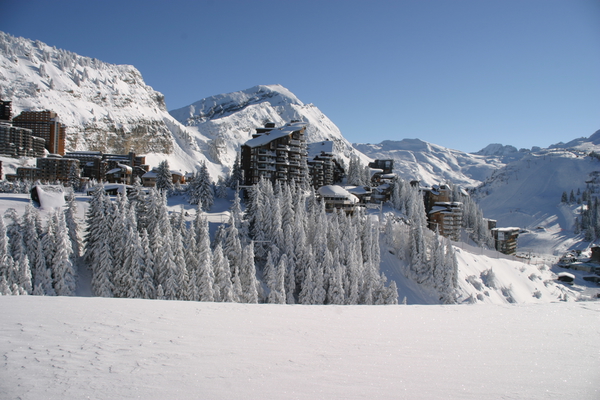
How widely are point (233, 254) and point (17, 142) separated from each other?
10815cm

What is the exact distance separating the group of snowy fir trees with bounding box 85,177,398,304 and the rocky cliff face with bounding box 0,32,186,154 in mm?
134379

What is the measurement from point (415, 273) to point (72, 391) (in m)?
59.2

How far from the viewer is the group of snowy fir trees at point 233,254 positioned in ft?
118

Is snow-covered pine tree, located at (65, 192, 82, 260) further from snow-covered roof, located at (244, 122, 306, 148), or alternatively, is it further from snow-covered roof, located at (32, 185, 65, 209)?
snow-covered roof, located at (244, 122, 306, 148)

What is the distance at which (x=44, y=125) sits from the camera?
129375 mm

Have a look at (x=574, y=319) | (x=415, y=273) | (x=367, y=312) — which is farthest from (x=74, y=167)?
(x=574, y=319)

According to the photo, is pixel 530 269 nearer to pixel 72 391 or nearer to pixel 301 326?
pixel 301 326

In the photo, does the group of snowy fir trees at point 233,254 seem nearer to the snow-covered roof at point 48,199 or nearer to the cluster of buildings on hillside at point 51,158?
the snow-covered roof at point 48,199

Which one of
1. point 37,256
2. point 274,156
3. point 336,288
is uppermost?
point 274,156

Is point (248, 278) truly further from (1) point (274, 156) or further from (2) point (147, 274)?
(1) point (274, 156)

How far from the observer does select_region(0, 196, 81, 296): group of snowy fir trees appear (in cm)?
3125

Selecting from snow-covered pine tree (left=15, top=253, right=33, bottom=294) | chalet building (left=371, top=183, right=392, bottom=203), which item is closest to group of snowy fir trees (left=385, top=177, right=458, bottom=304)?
chalet building (left=371, top=183, right=392, bottom=203)

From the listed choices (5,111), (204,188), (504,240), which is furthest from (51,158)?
(504,240)

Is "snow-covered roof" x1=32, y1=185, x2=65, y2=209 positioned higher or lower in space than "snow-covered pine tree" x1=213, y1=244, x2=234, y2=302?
higher
